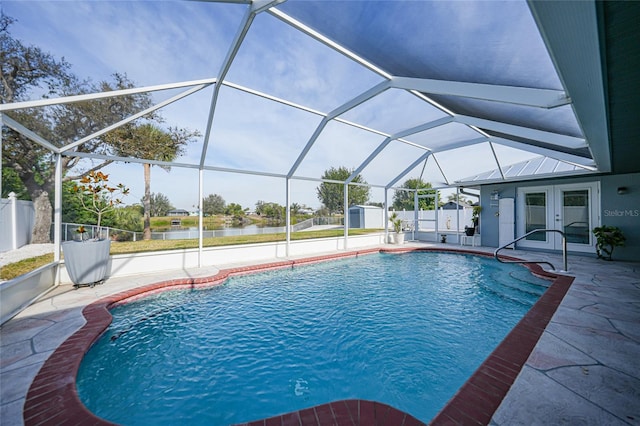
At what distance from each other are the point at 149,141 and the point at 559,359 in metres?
8.69

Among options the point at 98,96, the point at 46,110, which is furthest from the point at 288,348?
the point at 46,110

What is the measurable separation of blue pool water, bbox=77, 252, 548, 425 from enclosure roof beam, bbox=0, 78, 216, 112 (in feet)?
10.7

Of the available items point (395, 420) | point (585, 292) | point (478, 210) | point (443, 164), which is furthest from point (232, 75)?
point (478, 210)

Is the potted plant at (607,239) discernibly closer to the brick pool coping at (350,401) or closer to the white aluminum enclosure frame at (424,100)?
the white aluminum enclosure frame at (424,100)

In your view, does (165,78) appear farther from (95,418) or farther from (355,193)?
(355,193)

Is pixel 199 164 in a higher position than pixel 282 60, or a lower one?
lower

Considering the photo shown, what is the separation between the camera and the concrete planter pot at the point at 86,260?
15.3ft

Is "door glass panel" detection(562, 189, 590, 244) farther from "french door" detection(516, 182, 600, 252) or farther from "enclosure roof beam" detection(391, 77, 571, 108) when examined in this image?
"enclosure roof beam" detection(391, 77, 571, 108)

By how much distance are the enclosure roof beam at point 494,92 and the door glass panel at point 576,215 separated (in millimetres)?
8162

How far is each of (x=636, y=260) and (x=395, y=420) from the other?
10.8m

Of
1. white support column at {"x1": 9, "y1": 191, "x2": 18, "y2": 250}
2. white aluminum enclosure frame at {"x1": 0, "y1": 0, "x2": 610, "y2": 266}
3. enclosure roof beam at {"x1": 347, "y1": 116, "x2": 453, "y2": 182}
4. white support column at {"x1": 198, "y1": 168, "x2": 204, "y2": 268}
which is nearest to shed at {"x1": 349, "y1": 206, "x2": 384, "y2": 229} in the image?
enclosure roof beam at {"x1": 347, "y1": 116, "x2": 453, "y2": 182}

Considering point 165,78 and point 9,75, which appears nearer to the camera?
point 9,75

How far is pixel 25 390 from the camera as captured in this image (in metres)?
2.05

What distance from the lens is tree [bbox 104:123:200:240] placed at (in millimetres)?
5633
